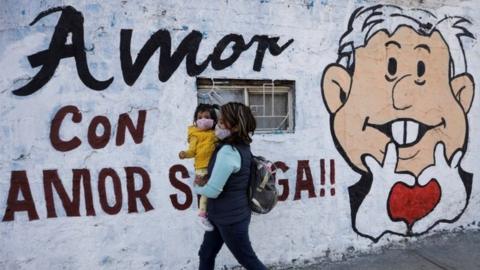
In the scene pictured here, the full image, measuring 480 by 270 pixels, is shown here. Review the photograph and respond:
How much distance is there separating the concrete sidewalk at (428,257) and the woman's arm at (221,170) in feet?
5.93

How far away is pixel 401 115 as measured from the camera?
4.64m

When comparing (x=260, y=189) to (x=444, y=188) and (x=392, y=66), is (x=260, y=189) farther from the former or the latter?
(x=444, y=188)

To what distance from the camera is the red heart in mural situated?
15.3 ft

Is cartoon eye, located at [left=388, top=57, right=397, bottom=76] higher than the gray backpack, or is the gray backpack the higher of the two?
cartoon eye, located at [left=388, top=57, right=397, bottom=76]

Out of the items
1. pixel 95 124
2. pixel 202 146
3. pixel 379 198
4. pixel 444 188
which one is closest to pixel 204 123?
pixel 202 146

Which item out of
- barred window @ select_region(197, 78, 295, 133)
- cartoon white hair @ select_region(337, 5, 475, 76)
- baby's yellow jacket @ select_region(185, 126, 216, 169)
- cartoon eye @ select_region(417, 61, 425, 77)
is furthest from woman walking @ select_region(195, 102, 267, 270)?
cartoon eye @ select_region(417, 61, 425, 77)

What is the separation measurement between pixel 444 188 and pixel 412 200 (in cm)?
44

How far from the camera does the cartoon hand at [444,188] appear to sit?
4.81 metres

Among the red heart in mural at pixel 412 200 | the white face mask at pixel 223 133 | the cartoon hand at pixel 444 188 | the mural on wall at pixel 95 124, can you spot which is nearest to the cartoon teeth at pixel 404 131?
the cartoon hand at pixel 444 188

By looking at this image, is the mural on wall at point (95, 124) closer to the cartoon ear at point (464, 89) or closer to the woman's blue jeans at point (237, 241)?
the woman's blue jeans at point (237, 241)

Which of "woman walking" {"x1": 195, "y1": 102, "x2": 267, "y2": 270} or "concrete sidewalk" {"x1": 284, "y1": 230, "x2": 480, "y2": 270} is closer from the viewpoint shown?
"woman walking" {"x1": 195, "y1": 102, "x2": 267, "y2": 270}

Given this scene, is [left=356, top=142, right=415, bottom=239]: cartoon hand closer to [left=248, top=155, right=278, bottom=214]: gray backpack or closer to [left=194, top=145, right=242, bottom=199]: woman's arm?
[left=248, top=155, right=278, bottom=214]: gray backpack

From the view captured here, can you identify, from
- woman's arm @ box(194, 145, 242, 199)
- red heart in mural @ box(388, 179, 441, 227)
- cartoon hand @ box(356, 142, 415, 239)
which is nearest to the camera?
woman's arm @ box(194, 145, 242, 199)

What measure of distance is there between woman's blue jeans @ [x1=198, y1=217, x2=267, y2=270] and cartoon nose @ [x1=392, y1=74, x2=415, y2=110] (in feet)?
7.86
